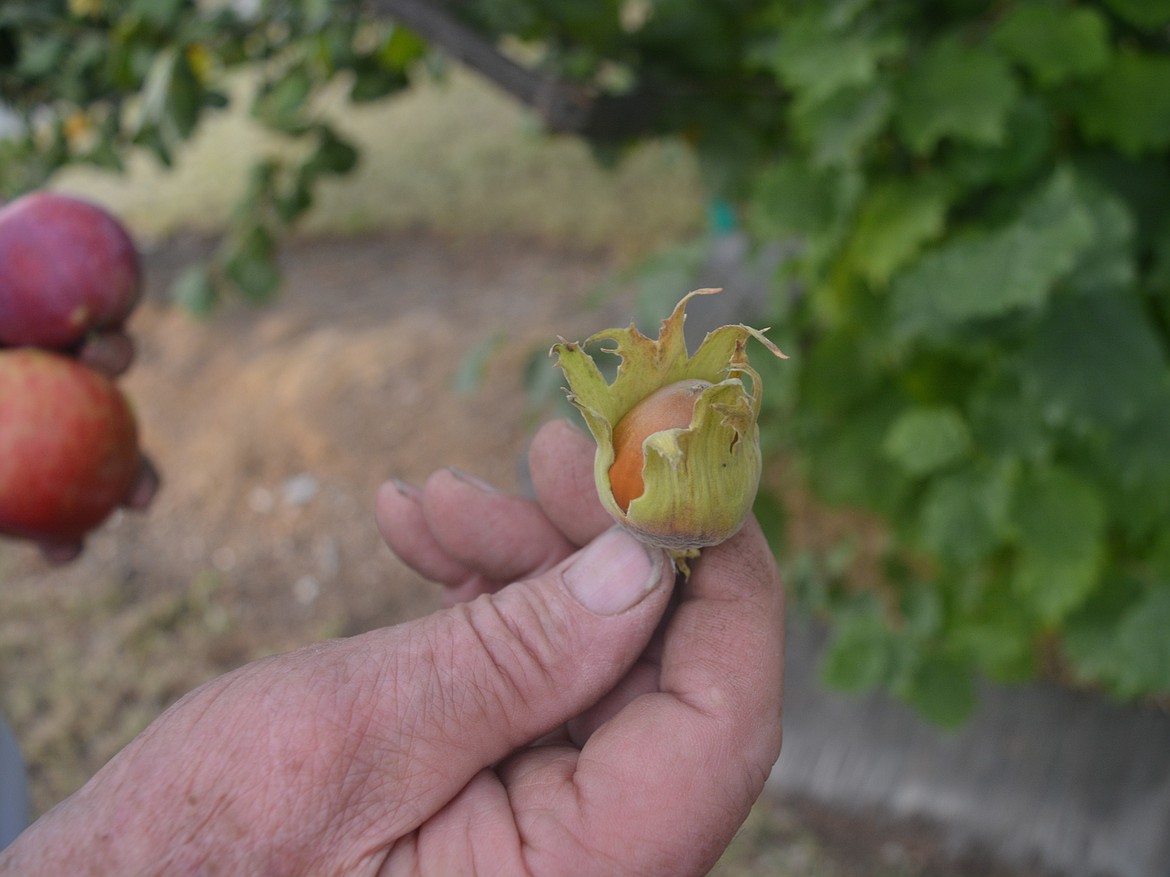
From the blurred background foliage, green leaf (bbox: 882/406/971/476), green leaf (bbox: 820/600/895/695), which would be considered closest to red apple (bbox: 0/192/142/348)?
the blurred background foliage

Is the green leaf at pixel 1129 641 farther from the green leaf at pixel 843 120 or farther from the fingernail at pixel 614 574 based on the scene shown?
the fingernail at pixel 614 574

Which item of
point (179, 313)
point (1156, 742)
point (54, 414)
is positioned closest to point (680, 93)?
point (54, 414)

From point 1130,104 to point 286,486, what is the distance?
3.92m

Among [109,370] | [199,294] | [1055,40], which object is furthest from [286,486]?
[1055,40]

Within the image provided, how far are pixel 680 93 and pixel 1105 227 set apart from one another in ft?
4.62

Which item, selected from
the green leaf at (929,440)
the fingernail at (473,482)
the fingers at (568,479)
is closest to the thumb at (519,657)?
the fingers at (568,479)

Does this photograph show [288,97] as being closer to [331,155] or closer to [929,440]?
[331,155]

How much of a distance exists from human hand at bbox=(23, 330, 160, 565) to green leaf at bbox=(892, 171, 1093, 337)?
6.59 ft

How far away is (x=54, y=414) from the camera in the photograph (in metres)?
2.15

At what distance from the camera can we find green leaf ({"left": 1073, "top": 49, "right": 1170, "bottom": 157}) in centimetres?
210

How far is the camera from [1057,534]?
2.27 metres

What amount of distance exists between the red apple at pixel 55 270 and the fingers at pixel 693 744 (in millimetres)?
1738

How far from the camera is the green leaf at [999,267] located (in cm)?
186

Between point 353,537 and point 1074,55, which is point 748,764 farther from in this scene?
point 353,537
